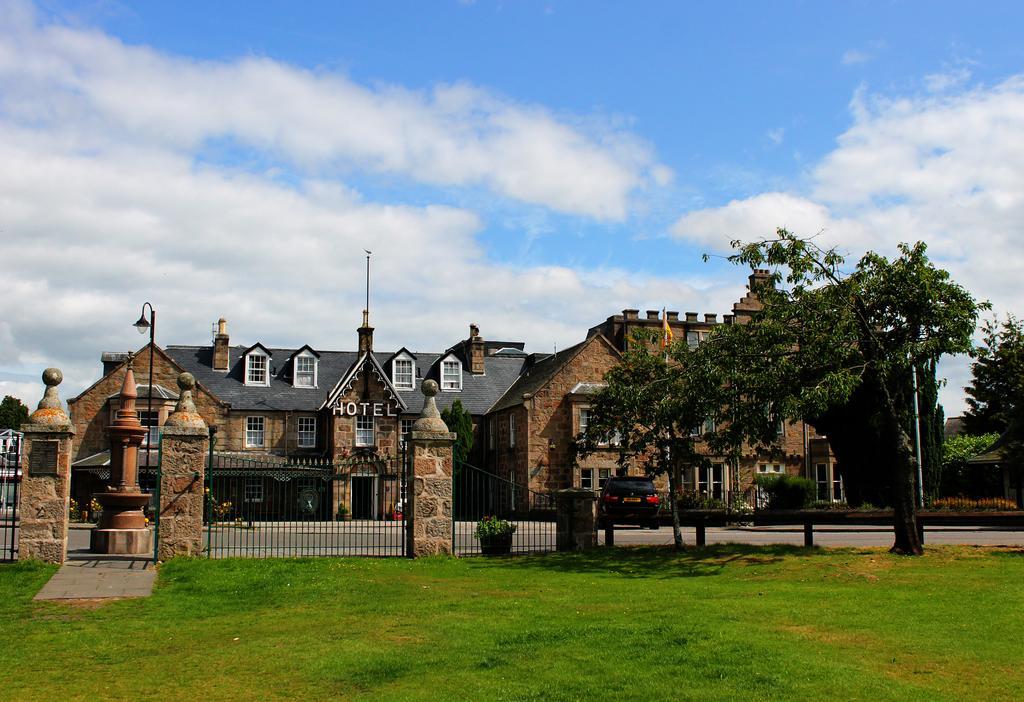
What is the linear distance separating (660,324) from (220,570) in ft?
129

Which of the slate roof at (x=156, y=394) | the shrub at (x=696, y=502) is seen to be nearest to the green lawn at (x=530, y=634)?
the shrub at (x=696, y=502)

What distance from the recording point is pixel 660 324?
52.3 meters

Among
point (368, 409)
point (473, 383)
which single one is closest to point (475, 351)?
point (473, 383)

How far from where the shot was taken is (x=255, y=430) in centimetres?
4609

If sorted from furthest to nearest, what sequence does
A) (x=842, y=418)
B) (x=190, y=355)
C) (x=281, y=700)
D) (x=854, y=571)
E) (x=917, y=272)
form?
1. (x=190, y=355)
2. (x=842, y=418)
3. (x=917, y=272)
4. (x=854, y=571)
5. (x=281, y=700)

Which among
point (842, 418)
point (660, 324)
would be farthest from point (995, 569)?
point (660, 324)

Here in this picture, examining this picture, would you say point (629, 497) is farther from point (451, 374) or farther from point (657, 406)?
point (451, 374)

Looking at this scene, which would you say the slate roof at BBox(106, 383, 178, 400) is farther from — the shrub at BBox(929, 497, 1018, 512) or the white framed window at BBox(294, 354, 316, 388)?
the shrub at BBox(929, 497, 1018, 512)

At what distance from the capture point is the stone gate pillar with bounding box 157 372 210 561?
1712 centimetres

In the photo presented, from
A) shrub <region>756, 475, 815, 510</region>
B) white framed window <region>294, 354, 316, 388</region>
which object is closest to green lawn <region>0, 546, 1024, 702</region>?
shrub <region>756, 475, 815, 510</region>

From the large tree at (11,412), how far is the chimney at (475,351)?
63028mm

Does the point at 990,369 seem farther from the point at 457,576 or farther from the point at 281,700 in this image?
the point at 281,700

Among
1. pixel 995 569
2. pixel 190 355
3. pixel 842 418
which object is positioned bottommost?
pixel 995 569

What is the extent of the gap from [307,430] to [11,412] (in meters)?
65.9
